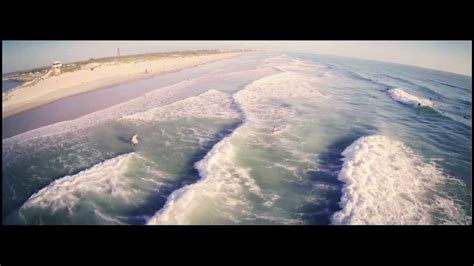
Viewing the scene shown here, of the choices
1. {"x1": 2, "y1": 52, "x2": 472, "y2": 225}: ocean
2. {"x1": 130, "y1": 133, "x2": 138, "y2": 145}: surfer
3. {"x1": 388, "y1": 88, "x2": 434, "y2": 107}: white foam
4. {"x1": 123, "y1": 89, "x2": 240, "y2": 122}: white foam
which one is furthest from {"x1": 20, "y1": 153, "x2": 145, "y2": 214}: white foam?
{"x1": 388, "y1": 88, "x2": 434, "y2": 107}: white foam

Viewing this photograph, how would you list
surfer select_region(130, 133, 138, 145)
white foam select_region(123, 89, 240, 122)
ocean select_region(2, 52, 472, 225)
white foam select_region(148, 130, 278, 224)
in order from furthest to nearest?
white foam select_region(123, 89, 240, 122) < surfer select_region(130, 133, 138, 145) < ocean select_region(2, 52, 472, 225) < white foam select_region(148, 130, 278, 224)

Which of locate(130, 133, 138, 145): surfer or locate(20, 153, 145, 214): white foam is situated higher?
locate(130, 133, 138, 145): surfer

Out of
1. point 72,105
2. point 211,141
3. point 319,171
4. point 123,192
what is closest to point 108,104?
point 72,105

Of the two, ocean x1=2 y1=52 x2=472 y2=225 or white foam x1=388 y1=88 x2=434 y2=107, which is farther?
white foam x1=388 y1=88 x2=434 y2=107

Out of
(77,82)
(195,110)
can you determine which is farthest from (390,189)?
(77,82)

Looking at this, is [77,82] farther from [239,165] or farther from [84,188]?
[239,165]

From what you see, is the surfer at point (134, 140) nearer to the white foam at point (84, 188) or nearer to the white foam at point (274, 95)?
the white foam at point (84, 188)

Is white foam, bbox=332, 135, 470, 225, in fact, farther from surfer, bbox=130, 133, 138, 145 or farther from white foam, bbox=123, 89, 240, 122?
surfer, bbox=130, 133, 138, 145
